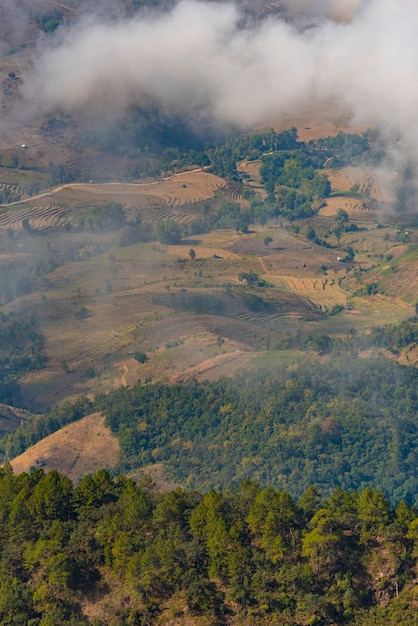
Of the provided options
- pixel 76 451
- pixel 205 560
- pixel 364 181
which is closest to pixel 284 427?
pixel 76 451

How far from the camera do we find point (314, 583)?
1609 inches

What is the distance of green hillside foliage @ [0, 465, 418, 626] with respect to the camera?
39.7 metres

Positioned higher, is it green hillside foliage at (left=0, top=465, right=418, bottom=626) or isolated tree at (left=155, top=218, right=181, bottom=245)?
green hillside foliage at (left=0, top=465, right=418, bottom=626)

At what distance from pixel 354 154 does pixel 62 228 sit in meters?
46.4

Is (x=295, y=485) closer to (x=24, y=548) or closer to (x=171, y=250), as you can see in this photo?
(x=24, y=548)

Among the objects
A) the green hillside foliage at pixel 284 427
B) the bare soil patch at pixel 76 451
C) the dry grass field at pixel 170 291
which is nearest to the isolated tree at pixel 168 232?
the dry grass field at pixel 170 291

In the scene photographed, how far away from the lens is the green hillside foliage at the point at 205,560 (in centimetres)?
3969

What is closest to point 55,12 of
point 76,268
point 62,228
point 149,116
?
point 149,116

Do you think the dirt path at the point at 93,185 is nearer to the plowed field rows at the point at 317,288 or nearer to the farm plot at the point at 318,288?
the farm plot at the point at 318,288

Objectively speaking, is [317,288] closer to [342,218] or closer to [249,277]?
[249,277]

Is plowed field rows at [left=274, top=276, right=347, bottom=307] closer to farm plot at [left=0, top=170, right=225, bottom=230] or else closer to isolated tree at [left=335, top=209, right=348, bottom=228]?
isolated tree at [left=335, top=209, right=348, bottom=228]

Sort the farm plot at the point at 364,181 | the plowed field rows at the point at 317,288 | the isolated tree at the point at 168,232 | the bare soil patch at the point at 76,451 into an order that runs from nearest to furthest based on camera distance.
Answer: the bare soil patch at the point at 76,451
the plowed field rows at the point at 317,288
the isolated tree at the point at 168,232
the farm plot at the point at 364,181

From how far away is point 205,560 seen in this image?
41250 mm

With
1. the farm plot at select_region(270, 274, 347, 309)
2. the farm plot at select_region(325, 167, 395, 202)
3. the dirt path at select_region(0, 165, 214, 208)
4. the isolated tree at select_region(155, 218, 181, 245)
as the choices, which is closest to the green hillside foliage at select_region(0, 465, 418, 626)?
the farm plot at select_region(270, 274, 347, 309)
